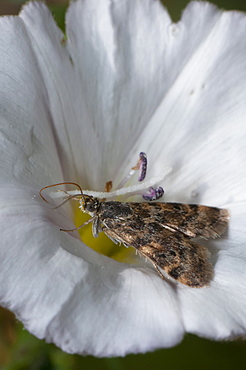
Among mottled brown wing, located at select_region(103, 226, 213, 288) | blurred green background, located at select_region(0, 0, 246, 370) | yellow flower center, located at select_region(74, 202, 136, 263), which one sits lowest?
blurred green background, located at select_region(0, 0, 246, 370)

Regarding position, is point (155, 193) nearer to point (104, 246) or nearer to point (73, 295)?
point (104, 246)

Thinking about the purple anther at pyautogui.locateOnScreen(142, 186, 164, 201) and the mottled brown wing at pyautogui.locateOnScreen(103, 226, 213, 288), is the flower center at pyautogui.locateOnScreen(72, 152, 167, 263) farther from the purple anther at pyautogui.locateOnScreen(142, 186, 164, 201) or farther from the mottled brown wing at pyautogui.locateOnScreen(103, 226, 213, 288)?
the mottled brown wing at pyautogui.locateOnScreen(103, 226, 213, 288)

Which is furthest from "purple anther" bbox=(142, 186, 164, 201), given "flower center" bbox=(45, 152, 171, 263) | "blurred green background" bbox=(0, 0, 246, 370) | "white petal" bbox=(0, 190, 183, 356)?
"blurred green background" bbox=(0, 0, 246, 370)

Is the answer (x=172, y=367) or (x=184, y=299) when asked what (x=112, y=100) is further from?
(x=172, y=367)

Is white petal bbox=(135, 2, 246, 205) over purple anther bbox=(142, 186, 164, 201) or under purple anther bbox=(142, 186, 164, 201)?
over

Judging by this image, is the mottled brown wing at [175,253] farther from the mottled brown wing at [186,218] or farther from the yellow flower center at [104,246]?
the yellow flower center at [104,246]

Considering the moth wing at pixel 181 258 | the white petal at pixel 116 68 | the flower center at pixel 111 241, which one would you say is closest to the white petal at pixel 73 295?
the moth wing at pixel 181 258

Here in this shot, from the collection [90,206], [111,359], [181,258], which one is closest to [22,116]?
[90,206]
